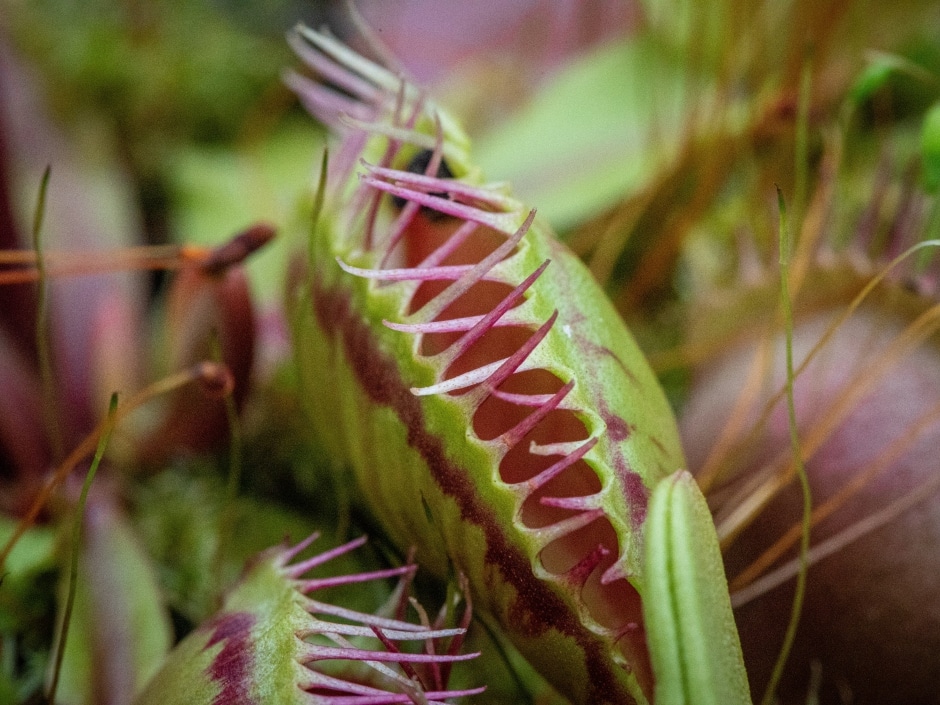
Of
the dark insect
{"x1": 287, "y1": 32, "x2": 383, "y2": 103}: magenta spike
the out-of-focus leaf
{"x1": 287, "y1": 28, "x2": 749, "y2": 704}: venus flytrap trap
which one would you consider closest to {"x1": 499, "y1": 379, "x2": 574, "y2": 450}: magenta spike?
{"x1": 287, "y1": 28, "x2": 749, "y2": 704}: venus flytrap trap

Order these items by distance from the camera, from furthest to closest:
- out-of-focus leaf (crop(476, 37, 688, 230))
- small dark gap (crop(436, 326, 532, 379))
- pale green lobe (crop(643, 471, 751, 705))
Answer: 1. out-of-focus leaf (crop(476, 37, 688, 230))
2. small dark gap (crop(436, 326, 532, 379))
3. pale green lobe (crop(643, 471, 751, 705))

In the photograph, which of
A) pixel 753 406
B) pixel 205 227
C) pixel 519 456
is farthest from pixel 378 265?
pixel 205 227

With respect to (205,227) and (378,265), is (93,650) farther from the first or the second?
(205,227)

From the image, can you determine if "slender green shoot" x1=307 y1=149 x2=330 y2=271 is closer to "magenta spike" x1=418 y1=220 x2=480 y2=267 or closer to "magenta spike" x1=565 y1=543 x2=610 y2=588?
"magenta spike" x1=418 y1=220 x2=480 y2=267

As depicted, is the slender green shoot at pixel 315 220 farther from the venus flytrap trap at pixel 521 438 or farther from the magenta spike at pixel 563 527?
the magenta spike at pixel 563 527

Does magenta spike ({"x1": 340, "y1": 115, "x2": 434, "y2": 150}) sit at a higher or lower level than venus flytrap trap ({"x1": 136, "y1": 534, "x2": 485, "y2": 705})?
higher

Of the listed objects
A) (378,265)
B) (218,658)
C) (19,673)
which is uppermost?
(378,265)

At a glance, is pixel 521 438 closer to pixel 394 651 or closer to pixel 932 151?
pixel 394 651

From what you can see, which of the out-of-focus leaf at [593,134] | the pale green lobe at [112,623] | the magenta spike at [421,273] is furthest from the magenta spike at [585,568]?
the out-of-focus leaf at [593,134]
